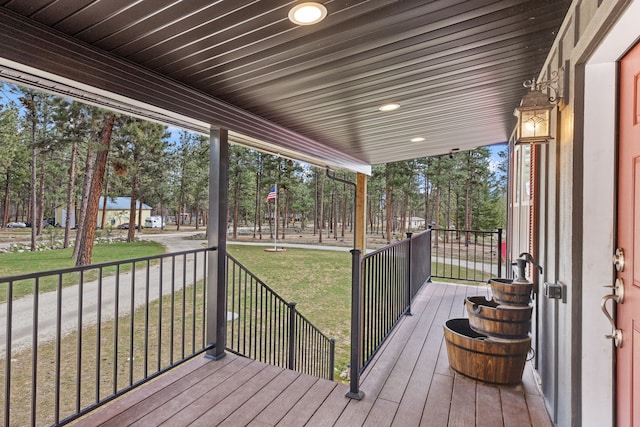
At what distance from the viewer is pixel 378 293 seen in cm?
295

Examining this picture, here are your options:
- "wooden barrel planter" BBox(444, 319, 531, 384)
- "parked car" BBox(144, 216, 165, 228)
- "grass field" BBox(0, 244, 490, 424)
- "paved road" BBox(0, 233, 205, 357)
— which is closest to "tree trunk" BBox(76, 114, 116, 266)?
"paved road" BBox(0, 233, 205, 357)

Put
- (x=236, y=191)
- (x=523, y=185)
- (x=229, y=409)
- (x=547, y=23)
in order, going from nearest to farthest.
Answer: (x=547, y=23)
(x=229, y=409)
(x=523, y=185)
(x=236, y=191)

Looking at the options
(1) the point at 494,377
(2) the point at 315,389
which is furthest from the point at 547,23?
(2) the point at 315,389

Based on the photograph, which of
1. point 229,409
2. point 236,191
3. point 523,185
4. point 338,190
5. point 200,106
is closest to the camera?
point 229,409

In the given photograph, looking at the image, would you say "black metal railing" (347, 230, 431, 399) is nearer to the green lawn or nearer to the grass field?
the grass field

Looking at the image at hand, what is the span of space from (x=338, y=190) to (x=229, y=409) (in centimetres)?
2268

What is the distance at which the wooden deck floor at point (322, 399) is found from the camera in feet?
6.43

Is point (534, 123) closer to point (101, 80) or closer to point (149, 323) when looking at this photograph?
point (101, 80)

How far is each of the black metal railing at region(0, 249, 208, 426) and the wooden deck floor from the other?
0.18m

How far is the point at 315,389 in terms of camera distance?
233cm

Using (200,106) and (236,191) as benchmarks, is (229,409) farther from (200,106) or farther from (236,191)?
(236,191)

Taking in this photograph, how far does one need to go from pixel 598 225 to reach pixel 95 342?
6834mm

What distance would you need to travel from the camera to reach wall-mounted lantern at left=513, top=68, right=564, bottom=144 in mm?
1831

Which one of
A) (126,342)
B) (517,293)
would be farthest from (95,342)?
(517,293)
